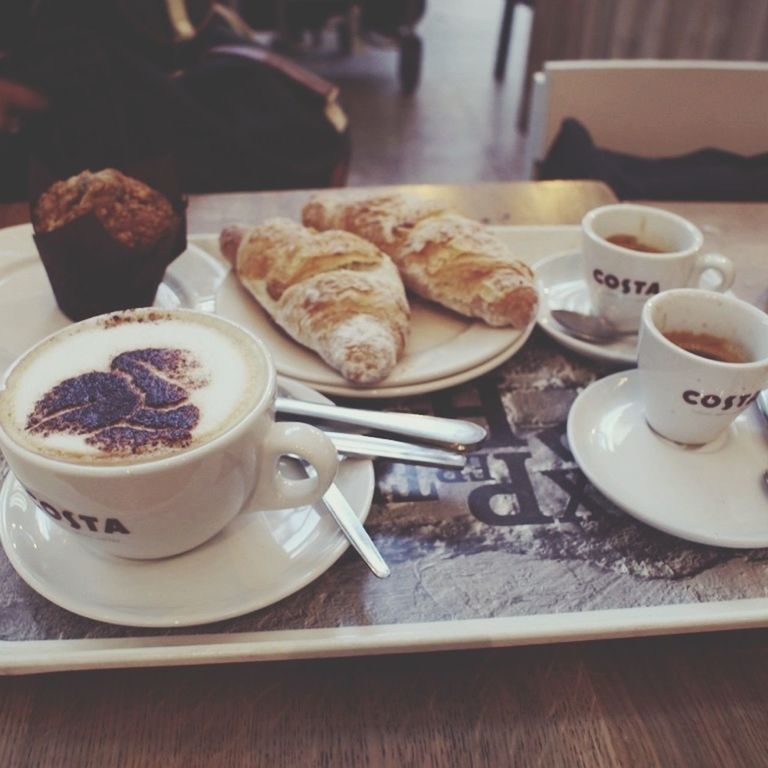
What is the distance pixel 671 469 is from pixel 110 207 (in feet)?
2.57

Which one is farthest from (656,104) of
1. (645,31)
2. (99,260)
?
Result: (645,31)

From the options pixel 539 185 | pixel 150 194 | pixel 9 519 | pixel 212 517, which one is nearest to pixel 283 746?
pixel 212 517

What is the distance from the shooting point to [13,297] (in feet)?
3.50

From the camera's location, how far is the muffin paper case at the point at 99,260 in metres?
0.96

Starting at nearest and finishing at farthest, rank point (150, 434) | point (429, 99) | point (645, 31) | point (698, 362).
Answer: point (150, 434) → point (698, 362) → point (645, 31) → point (429, 99)

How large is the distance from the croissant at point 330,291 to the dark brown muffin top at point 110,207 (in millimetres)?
112

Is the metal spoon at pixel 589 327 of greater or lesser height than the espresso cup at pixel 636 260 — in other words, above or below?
below

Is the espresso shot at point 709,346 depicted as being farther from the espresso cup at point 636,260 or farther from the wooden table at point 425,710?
the wooden table at point 425,710

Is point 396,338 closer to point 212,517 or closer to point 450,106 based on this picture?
point 212,517

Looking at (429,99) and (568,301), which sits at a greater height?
(568,301)

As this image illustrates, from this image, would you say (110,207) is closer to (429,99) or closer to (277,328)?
(277,328)

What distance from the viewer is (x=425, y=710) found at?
0.61 meters

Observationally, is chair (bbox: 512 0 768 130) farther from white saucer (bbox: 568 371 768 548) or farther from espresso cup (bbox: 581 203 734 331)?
white saucer (bbox: 568 371 768 548)

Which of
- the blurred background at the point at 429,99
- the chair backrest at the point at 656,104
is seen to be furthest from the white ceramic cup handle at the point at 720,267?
the blurred background at the point at 429,99
